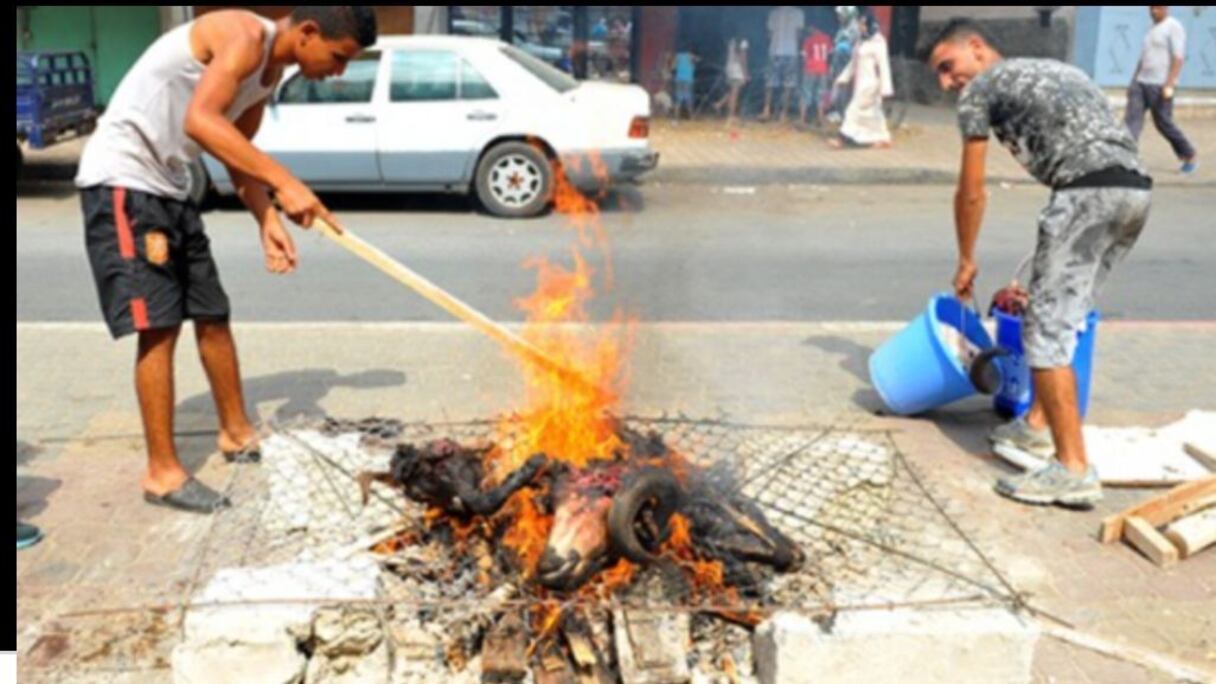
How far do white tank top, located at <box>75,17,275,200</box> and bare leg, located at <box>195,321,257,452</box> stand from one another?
676 millimetres

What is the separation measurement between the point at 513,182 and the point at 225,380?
668 centimetres

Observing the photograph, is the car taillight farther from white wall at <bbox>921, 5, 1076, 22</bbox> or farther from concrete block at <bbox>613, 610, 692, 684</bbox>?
white wall at <bbox>921, 5, 1076, 22</bbox>

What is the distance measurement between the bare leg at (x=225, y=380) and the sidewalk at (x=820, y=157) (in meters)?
9.65

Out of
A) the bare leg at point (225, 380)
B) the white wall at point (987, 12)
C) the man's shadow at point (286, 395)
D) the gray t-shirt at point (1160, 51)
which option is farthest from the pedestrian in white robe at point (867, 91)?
the bare leg at point (225, 380)

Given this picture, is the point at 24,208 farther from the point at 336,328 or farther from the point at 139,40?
the point at 139,40

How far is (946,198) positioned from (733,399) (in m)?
8.01

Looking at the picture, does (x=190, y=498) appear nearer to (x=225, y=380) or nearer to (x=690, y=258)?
(x=225, y=380)

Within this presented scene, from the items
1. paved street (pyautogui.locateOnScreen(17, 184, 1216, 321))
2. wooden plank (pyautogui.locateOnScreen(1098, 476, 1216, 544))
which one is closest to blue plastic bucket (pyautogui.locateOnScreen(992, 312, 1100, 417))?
wooden plank (pyautogui.locateOnScreen(1098, 476, 1216, 544))

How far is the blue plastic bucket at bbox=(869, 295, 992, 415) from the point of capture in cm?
522

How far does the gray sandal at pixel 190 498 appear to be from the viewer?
4.53 meters

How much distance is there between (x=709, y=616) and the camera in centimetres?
340

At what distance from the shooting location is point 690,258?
31.2 ft

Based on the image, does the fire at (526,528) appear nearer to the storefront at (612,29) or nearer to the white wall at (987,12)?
the storefront at (612,29)

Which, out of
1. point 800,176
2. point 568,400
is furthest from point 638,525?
point 800,176
